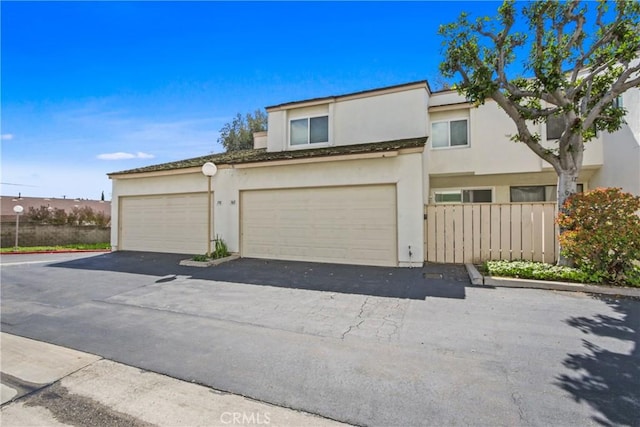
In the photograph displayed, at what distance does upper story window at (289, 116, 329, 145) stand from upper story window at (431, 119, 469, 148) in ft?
15.0

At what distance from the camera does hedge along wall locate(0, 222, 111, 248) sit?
18828 millimetres

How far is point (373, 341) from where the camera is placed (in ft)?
13.4

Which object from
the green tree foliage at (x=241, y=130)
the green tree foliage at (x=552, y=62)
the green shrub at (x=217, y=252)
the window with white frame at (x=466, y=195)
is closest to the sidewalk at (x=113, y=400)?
the green shrub at (x=217, y=252)

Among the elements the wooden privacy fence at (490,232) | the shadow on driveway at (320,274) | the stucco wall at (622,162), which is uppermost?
the stucco wall at (622,162)

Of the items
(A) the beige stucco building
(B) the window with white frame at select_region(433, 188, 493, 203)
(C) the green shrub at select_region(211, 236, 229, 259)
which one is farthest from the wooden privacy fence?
(C) the green shrub at select_region(211, 236, 229, 259)

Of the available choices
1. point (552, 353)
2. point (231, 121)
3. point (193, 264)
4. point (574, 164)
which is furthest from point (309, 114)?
point (231, 121)

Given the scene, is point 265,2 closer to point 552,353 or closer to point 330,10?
point 330,10

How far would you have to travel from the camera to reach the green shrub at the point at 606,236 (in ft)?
20.0

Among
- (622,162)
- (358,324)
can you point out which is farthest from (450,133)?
(358,324)

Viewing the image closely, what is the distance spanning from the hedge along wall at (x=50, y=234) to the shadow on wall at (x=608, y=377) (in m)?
26.5

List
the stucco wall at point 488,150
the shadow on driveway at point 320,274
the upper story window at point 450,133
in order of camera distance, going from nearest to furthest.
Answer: the shadow on driveway at point 320,274
the stucco wall at point 488,150
the upper story window at point 450,133

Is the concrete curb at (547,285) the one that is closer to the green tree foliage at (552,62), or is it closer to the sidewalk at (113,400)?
the green tree foliage at (552,62)

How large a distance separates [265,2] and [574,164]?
976 centimetres

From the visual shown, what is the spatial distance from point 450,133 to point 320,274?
28.0 feet
